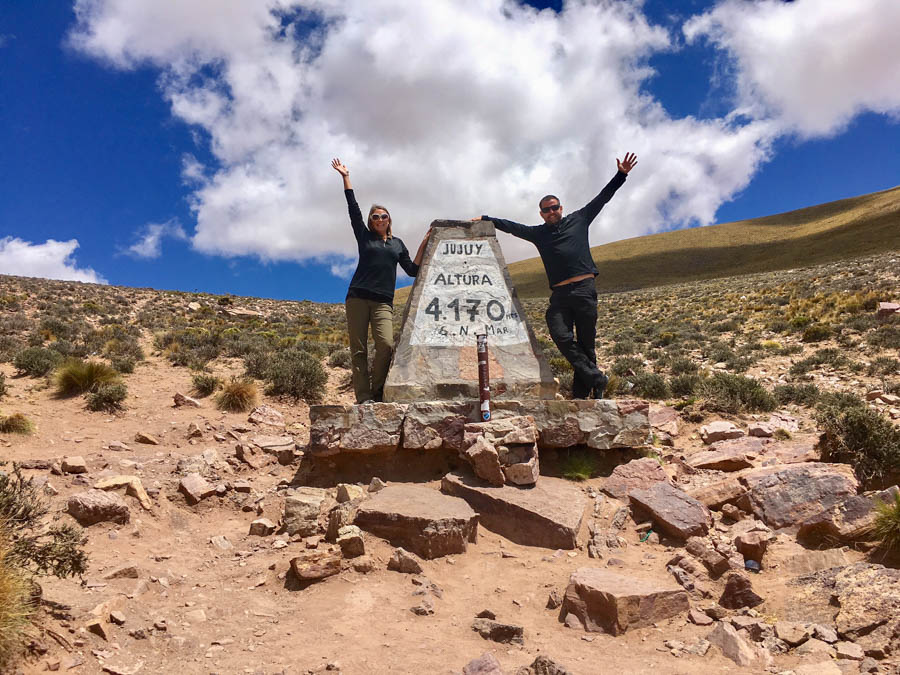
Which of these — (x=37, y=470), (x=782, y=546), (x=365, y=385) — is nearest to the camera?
(x=782, y=546)

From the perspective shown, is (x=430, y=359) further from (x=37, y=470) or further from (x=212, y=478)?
(x=37, y=470)

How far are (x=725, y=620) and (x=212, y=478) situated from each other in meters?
5.20

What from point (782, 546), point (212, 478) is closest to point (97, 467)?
point (212, 478)

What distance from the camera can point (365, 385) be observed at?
639 cm

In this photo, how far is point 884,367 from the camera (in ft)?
33.9

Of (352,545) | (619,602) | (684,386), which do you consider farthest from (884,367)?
(352,545)

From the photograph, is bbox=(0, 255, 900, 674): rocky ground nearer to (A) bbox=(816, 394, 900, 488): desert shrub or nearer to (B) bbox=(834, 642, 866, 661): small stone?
(B) bbox=(834, 642, 866, 661): small stone

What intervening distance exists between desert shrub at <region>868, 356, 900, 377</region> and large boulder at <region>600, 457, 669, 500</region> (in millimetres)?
7476

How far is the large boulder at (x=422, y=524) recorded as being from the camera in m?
4.46

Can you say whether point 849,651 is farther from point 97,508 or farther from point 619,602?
point 97,508

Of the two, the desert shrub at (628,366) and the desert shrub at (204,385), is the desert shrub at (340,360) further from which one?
the desert shrub at (628,366)

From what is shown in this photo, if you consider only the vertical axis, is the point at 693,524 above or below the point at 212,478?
below

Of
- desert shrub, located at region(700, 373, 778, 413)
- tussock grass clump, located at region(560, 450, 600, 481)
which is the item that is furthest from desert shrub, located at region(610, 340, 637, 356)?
tussock grass clump, located at region(560, 450, 600, 481)

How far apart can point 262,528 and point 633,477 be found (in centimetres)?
383
